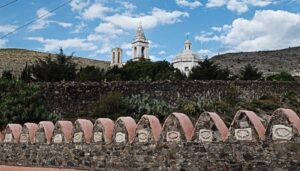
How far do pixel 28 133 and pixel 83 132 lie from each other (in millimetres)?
1839

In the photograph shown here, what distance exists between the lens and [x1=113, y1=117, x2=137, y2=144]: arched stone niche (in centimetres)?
736

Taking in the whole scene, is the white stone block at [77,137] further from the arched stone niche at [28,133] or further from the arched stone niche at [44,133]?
the arched stone niche at [28,133]

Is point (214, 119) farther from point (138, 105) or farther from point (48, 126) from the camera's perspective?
point (138, 105)

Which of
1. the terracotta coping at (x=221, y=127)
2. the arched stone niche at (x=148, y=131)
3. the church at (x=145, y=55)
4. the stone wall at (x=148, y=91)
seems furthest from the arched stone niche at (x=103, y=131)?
the church at (x=145, y=55)

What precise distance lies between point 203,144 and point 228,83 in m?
19.5

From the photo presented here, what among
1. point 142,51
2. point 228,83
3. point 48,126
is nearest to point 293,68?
point 142,51

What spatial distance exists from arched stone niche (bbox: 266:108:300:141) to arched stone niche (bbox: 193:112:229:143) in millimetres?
739

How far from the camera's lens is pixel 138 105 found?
21.9 m

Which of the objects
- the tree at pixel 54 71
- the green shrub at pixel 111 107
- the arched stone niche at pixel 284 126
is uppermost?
the tree at pixel 54 71

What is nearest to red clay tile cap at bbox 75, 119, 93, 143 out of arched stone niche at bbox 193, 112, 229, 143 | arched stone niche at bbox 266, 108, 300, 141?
arched stone niche at bbox 193, 112, 229, 143

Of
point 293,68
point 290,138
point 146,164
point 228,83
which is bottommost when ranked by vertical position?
point 146,164

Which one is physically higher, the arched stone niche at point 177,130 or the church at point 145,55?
the church at point 145,55

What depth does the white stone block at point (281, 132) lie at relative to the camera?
529cm

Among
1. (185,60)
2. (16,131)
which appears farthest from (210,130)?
(185,60)
